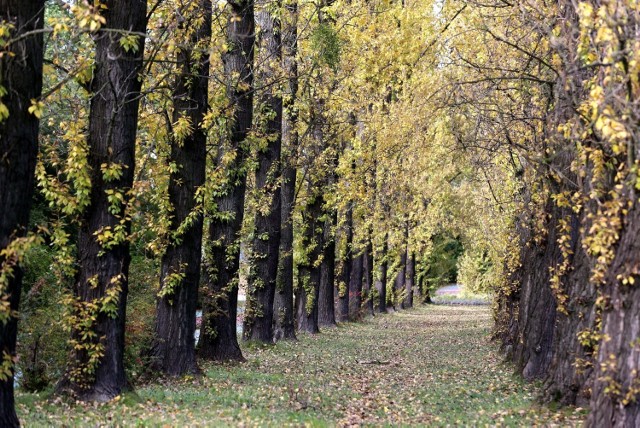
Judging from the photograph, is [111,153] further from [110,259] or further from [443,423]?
[443,423]

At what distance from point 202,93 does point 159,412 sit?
708cm

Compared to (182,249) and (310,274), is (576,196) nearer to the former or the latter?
(182,249)

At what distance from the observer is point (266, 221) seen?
73.9ft

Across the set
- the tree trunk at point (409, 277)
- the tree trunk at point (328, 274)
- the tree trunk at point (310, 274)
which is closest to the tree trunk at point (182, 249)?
the tree trunk at point (310, 274)

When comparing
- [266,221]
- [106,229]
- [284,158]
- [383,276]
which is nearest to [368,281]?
[383,276]

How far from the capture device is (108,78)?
36.2 feet

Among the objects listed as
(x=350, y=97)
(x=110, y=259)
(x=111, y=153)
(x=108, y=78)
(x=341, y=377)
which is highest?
(x=350, y=97)

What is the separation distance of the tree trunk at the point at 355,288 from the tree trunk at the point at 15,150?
104 ft

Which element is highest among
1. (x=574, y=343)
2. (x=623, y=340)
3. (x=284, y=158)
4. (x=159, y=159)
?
(x=284, y=158)

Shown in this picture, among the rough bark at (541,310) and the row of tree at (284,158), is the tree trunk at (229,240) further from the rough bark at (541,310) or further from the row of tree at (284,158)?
the rough bark at (541,310)

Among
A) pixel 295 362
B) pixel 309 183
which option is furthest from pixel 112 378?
pixel 309 183

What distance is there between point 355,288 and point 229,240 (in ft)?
71.9

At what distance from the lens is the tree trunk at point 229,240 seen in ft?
59.9

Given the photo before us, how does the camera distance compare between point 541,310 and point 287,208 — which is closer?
point 541,310
